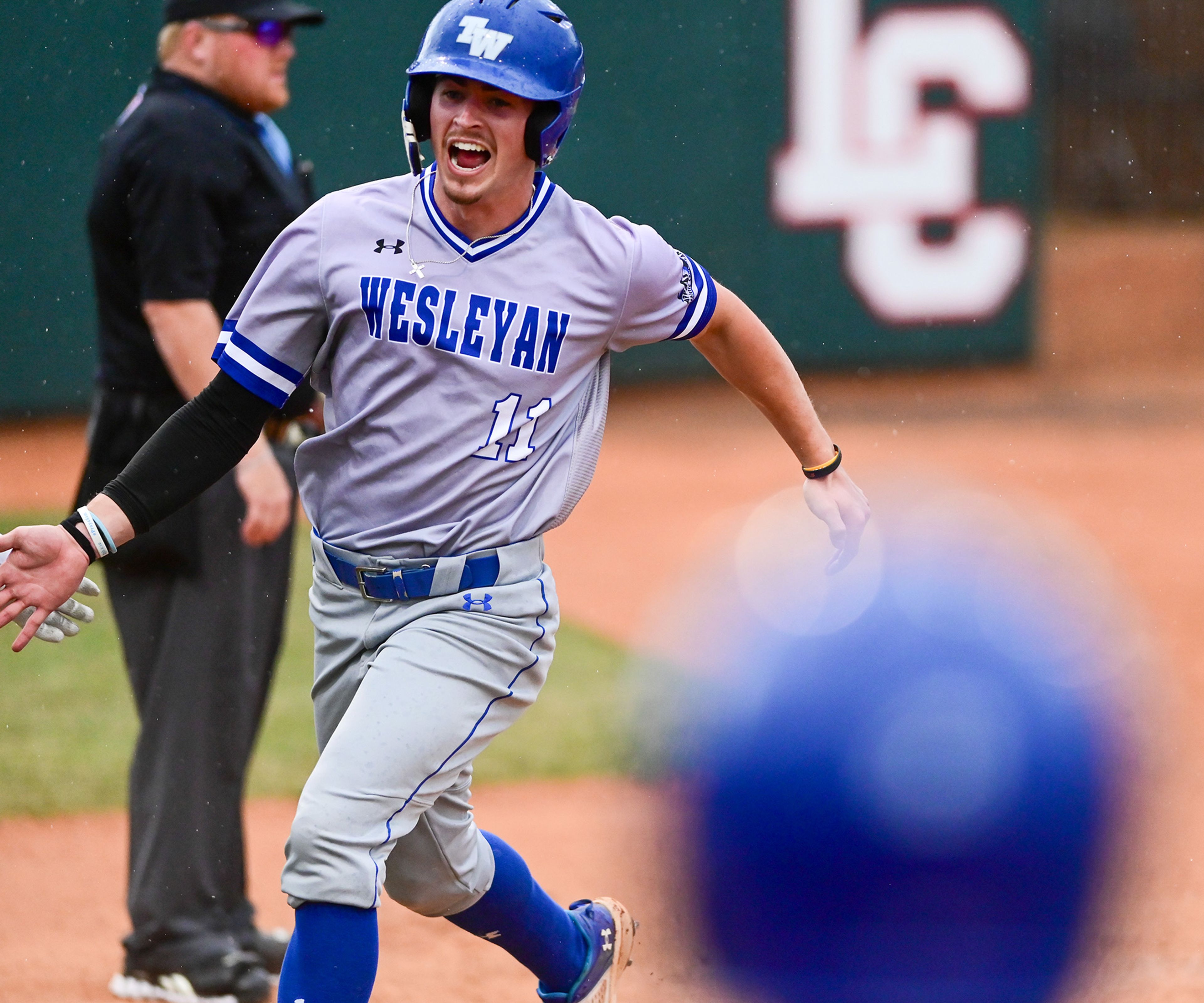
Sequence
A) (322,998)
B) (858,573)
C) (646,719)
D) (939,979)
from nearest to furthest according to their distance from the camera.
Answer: (322,998) < (939,979) < (858,573) < (646,719)

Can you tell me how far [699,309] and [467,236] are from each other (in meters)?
0.41

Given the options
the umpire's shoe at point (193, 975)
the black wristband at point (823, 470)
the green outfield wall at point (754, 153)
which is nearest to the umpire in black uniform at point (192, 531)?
the umpire's shoe at point (193, 975)

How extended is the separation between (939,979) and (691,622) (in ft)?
2.88

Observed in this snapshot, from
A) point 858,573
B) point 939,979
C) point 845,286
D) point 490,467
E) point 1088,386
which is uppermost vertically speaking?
point 490,467

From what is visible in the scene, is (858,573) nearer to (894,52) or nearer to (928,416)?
(928,416)

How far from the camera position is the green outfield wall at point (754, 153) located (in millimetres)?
10695

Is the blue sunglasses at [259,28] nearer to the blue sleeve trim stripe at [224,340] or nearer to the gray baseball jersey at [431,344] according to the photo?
the gray baseball jersey at [431,344]

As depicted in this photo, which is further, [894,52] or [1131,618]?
[894,52]

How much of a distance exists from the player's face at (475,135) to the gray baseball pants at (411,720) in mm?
575

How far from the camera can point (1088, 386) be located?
13.9 meters

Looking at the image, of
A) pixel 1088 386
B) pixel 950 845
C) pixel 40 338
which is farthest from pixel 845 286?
pixel 950 845

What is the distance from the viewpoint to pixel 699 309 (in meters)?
2.73

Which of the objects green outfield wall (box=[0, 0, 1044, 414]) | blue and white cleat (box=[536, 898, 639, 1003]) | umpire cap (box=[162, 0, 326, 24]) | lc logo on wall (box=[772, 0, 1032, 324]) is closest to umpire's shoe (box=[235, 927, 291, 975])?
blue and white cleat (box=[536, 898, 639, 1003])

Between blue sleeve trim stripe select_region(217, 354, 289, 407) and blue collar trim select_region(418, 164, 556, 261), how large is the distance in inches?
14.1
